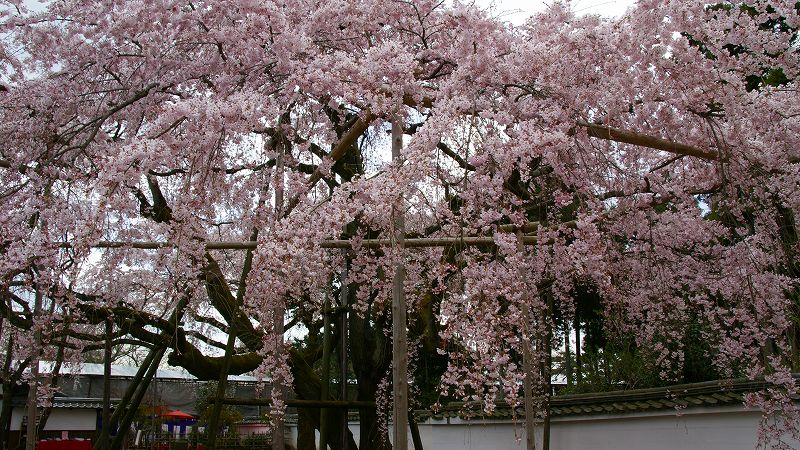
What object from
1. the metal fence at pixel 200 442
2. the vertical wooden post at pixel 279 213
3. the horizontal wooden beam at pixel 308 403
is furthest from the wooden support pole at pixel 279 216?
the metal fence at pixel 200 442

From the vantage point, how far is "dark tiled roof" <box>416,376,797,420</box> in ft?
20.4

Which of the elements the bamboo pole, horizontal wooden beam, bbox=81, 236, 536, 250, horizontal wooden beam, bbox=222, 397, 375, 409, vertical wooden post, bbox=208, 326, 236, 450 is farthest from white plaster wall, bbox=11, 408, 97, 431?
the bamboo pole

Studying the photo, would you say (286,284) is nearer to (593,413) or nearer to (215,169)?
(215,169)

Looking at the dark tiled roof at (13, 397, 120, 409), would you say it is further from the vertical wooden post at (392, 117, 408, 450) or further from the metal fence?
the vertical wooden post at (392, 117, 408, 450)

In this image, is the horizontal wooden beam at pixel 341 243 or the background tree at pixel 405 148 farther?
the horizontal wooden beam at pixel 341 243

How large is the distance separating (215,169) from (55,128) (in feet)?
5.14

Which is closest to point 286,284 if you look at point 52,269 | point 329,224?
point 329,224

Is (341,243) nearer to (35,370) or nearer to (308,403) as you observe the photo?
(308,403)

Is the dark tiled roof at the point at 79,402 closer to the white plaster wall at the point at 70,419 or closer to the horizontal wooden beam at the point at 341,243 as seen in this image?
the white plaster wall at the point at 70,419

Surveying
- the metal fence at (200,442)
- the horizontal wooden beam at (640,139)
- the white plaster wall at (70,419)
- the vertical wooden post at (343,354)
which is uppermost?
the horizontal wooden beam at (640,139)

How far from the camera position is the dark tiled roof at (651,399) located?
20.4 ft

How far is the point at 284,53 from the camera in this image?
13.7 feet

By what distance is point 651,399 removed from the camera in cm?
744

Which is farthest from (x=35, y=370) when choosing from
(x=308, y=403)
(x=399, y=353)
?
(x=399, y=353)
